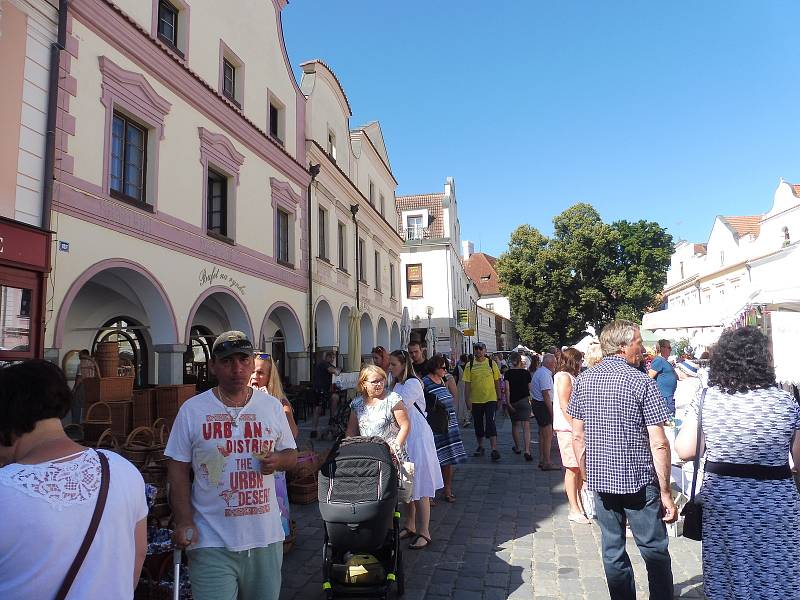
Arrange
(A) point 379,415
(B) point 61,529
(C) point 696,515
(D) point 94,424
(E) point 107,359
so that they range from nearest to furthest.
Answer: (B) point 61,529
(C) point 696,515
(A) point 379,415
(D) point 94,424
(E) point 107,359

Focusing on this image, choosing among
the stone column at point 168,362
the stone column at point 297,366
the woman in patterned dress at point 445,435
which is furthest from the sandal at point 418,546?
the stone column at point 297,366

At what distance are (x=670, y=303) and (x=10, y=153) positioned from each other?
50.6m

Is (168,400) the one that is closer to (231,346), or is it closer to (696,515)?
(231,346)

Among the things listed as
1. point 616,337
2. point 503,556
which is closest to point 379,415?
point 503,556

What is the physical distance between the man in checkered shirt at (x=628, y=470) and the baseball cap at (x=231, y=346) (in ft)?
7.11

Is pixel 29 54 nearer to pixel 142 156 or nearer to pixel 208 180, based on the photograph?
pixel 142 156

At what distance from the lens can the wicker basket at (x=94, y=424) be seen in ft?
23.9

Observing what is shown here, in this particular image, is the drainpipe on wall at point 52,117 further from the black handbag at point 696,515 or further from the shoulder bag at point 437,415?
the black handbag at point 696,515

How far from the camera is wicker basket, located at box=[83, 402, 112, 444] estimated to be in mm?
7291

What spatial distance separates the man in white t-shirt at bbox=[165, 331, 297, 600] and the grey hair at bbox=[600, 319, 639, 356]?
2.25 meters

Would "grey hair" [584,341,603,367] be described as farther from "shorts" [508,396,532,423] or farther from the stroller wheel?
"shorts" [508,396,532,423]

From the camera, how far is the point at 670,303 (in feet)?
158

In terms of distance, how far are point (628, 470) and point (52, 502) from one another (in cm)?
→ 292

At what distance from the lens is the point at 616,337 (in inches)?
144
